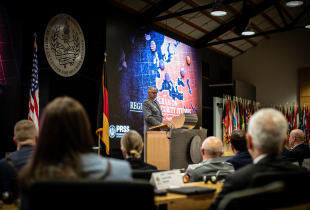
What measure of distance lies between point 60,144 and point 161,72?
24.1ft

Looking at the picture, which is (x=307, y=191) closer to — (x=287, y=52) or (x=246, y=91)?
(x=246, y=91)

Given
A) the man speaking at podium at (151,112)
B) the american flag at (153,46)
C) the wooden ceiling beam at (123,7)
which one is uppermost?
the wooden ceiling beam at (123,7)

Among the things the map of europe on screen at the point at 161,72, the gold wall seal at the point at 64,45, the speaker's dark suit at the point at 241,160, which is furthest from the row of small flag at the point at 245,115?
the speaker's dark suit at the point at 241,160

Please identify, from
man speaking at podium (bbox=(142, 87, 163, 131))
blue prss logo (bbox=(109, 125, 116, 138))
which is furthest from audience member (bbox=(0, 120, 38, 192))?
blue prss logo (bbox=(109, 125, 116, 138))

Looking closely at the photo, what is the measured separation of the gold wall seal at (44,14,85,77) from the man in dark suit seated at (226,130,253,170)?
3695 mm

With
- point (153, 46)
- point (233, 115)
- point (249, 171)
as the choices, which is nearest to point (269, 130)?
point (249, 171)

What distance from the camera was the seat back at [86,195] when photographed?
964 millimetres

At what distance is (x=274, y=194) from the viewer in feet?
4.11

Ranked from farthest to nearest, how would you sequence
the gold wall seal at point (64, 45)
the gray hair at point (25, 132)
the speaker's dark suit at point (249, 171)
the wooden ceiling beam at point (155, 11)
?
the wooden ceiling beam at point (155, 11)
the gold wall seal at point (64, 45)
the gray hair at point (25, 132)
the speaker's dark suit at point (249, 171)

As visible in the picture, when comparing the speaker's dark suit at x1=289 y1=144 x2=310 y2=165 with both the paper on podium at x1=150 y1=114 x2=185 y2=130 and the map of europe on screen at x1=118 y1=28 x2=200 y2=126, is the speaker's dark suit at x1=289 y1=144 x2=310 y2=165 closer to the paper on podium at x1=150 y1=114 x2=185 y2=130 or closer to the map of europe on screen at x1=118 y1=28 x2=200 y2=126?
the paper on podium at x1=150 y1=114 x2=185 y2=130

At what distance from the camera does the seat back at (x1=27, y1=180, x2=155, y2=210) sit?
96 centimetres

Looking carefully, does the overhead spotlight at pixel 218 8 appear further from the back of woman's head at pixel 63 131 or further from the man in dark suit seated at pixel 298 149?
the back of woman's head at pixel 63 131

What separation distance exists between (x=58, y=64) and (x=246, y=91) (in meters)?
8.51

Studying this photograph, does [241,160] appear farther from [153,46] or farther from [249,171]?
[153,46]
